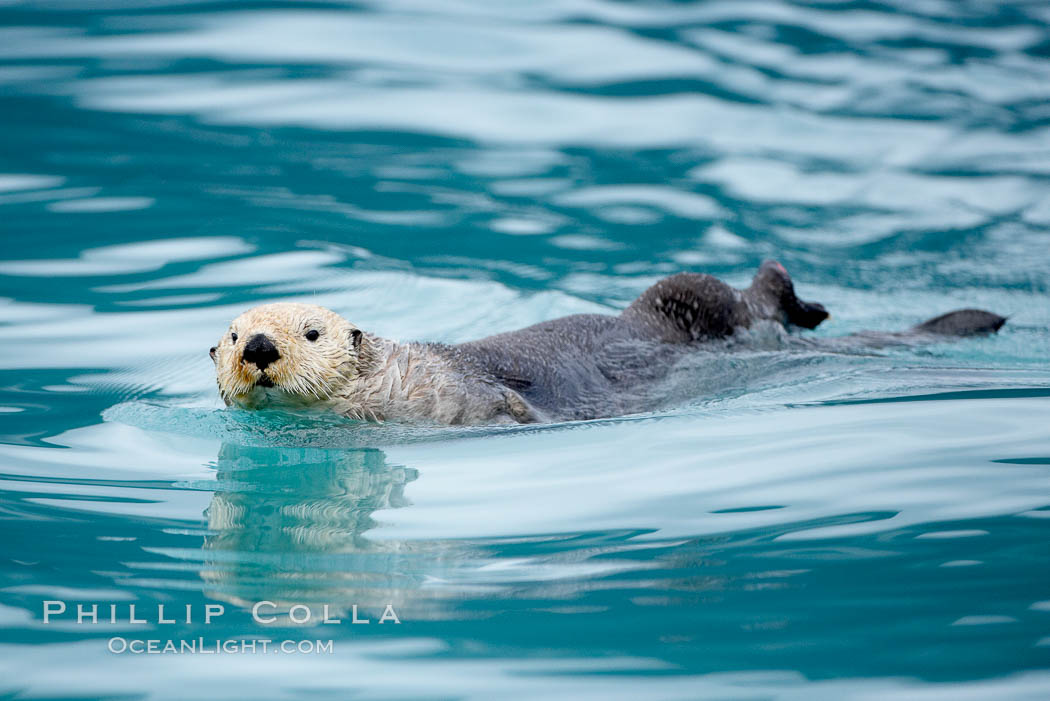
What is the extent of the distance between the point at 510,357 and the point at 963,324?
2.90m

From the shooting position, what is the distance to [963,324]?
659cm

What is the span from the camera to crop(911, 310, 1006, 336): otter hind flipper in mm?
6578

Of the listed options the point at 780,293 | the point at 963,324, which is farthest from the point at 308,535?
the point at 963,324

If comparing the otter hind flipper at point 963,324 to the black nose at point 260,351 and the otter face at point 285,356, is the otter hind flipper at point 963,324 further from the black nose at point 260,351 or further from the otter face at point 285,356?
the black nose at point 260,351

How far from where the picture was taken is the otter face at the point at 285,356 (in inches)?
175

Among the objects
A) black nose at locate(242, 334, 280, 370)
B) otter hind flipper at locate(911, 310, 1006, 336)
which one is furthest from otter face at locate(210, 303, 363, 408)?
otter hind flipper at locate(911, 310, 1006, 336)

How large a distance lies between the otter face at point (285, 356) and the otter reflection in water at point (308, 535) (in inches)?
10.4

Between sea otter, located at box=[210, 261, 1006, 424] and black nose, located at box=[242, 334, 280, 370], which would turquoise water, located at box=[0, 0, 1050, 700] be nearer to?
sea otter, located at box=[210, 261, 1006, 424]

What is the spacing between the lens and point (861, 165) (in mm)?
10477

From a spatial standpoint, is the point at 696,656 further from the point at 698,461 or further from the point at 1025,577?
the point at 698,461

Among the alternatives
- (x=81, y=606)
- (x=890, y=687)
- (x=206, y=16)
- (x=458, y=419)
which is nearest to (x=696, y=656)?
(x=890, y=687)

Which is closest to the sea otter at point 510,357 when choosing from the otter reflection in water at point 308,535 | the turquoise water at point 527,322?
the turquoise water at point 527,322

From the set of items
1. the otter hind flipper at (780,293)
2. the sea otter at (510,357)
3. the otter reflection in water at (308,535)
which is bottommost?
the otter reflection in water at (308,535)

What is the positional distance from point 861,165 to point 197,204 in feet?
19.3
